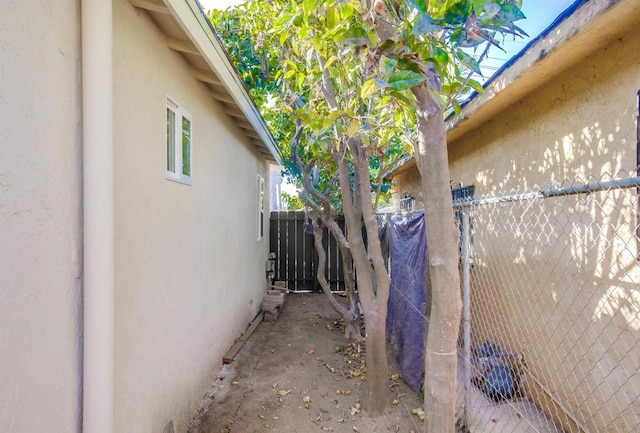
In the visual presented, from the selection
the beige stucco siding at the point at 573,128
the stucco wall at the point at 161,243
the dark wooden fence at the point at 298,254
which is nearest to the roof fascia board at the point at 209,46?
the stucco wall at the point at 161,243

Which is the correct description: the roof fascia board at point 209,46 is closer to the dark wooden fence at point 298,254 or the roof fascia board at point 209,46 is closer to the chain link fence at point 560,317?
the chain link fence at point 560,317

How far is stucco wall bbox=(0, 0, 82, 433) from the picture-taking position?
4.80 ft

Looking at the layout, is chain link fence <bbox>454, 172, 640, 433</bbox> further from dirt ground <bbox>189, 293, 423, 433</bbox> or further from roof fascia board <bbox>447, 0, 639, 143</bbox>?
roof fascia board <bbox>447, 0, 639, 143</bbox>

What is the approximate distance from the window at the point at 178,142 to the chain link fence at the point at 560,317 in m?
2.62

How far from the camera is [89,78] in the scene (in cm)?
191

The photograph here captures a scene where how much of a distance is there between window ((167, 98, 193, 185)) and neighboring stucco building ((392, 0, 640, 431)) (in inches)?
125

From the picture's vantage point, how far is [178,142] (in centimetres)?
345

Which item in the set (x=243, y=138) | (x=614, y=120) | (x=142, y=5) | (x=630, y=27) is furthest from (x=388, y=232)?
(x=142, y=5)

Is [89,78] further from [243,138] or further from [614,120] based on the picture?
[243,138]

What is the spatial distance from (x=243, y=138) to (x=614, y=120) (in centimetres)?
520

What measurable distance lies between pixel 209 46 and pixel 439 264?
2859 millimetres

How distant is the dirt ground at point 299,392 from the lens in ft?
11.4

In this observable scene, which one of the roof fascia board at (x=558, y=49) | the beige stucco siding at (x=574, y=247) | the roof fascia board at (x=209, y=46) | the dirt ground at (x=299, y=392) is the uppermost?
the roof fascia board at (x=209, y=46)

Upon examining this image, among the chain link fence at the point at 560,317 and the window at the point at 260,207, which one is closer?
the chain link fence at the point at 560,317
